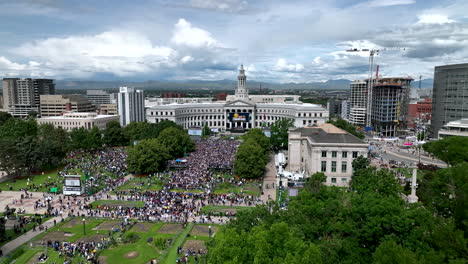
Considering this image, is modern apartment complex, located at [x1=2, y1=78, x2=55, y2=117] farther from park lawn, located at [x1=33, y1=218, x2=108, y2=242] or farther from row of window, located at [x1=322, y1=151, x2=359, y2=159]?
row of window, located at [x1=322, y1=151, x2=359, y2=159]

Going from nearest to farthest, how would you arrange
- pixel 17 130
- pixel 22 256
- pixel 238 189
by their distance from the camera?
1. pixel 22 256
2. pixel 238 189
3. pixel 17 130

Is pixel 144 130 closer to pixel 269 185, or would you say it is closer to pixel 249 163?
pixel 249 163

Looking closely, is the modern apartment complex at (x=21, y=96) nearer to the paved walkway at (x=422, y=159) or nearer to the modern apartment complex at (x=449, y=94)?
the paved walkway at (x=422, y=159)

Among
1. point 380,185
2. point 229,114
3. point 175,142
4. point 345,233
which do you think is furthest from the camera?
point 229,114

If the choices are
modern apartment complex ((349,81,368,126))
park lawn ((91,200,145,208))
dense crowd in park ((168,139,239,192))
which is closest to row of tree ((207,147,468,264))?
park lawn ((91,200,145,208))

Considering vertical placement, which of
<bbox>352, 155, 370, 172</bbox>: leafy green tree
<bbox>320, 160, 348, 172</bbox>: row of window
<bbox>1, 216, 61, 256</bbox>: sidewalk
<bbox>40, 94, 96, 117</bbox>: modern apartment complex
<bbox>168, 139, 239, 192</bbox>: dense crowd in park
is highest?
<bbox>40, 94, 96, 117</bbox>: modern apartment complex

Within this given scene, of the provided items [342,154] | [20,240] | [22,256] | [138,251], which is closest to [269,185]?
[342,154]
